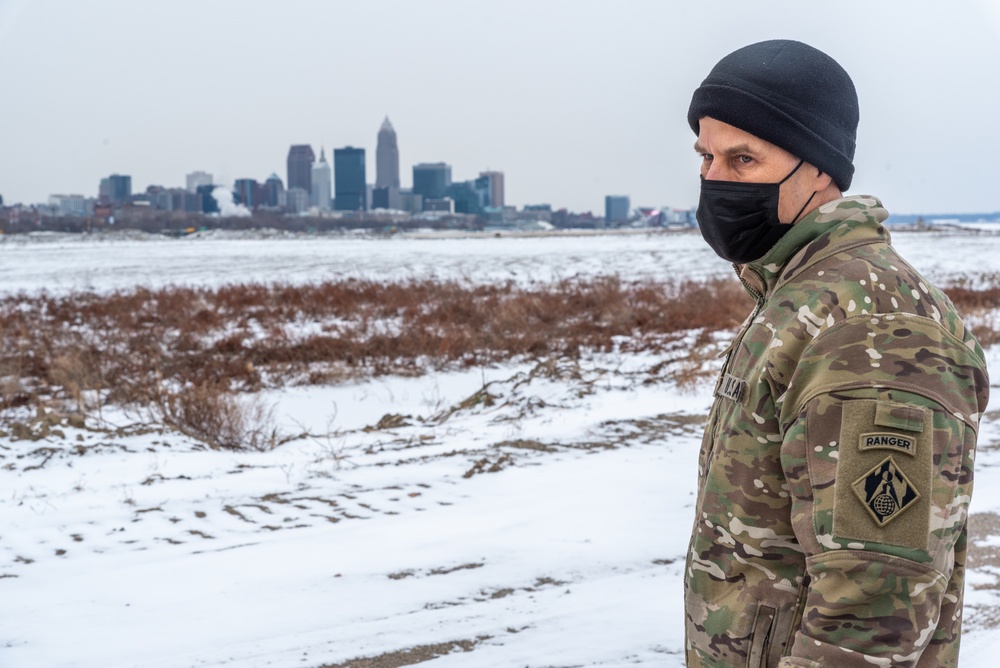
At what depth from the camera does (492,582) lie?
13.2ft

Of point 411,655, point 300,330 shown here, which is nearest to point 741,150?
point 411,655

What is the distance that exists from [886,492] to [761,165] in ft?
2.08

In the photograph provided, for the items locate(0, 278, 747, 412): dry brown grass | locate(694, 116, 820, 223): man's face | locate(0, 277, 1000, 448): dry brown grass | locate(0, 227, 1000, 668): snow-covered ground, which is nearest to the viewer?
locate(694, 116, 820, 223): man's face

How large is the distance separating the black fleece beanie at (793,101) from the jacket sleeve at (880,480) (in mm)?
380

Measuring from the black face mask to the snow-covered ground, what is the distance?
2.20 metres

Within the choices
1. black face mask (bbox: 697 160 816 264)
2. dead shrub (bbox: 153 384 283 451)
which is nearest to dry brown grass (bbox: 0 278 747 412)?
dead shrub (bbox: 153 384 283 451)

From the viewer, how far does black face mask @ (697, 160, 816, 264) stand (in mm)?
1536

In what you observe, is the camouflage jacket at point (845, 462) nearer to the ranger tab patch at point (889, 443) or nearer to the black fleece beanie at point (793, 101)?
the ranger tab patch at point (889, 443)

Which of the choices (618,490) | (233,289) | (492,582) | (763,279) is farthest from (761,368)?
(233,289)

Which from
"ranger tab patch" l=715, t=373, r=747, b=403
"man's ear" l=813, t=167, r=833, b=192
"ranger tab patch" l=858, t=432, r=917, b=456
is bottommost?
"ranger tab patch" l=858, t=432, r=917, b=456

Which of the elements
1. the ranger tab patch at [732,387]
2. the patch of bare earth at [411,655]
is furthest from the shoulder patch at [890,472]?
the patch of bare earth at [411,655]

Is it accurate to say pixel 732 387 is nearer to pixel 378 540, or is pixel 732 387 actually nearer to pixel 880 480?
pixel 880 480

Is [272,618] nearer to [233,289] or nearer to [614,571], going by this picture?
[614,571]

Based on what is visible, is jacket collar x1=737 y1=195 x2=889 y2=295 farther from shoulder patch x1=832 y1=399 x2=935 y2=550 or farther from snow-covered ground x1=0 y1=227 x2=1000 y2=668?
snow-covered ground x1=0 y1=227 x2=1000 y2=668
